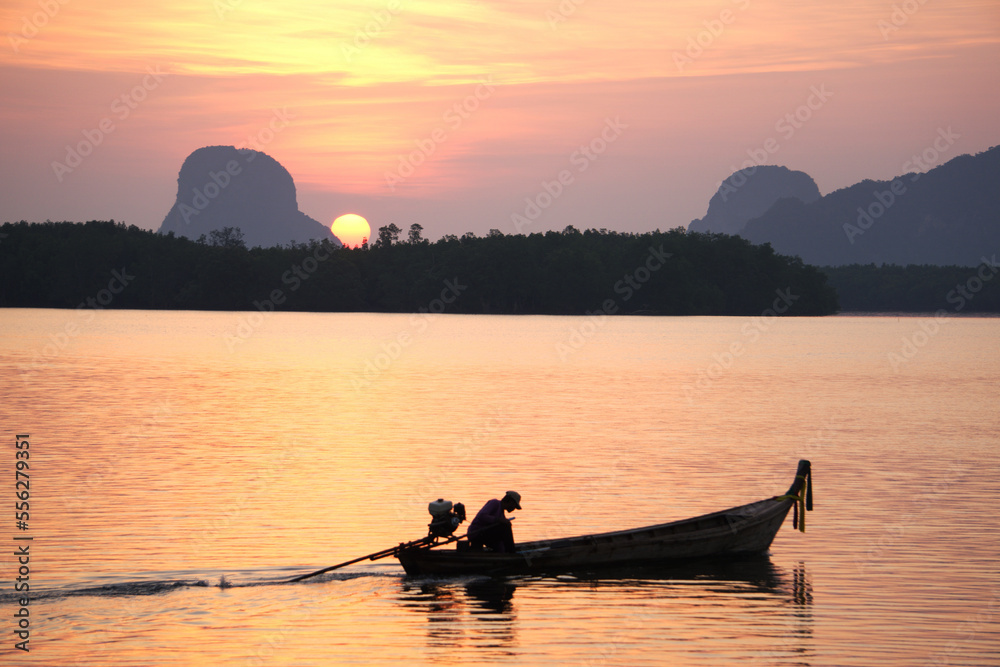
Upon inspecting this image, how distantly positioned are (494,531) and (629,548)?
8.32 ft

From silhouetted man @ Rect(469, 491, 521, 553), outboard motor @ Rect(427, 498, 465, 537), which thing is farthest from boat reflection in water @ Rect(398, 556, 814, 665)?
outboard motor @ Rect(427, 498, 465, 537)

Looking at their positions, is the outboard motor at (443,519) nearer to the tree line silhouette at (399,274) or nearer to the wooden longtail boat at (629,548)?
the wooden longtail boat at (629,548)

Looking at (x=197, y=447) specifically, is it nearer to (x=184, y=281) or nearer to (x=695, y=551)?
(x=695, y=551)

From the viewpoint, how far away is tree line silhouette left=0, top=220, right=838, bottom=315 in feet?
597

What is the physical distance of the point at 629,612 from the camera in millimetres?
17188

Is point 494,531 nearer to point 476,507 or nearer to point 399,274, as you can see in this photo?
point 476,507

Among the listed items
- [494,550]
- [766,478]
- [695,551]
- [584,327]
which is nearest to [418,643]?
[494,550]

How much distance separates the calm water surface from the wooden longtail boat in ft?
1.10

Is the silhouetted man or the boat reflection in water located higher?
the silhouetted man

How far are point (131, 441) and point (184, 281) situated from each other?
536ft

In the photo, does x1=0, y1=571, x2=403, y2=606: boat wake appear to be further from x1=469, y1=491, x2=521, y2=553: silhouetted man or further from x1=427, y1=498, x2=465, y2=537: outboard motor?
x1=469, y1=491, x2=521, y2=553: silhouetted man

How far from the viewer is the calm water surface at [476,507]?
619 inches

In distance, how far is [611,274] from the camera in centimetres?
19375

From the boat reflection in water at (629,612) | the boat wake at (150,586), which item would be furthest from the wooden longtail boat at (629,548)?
the boat wake at (150,586)
